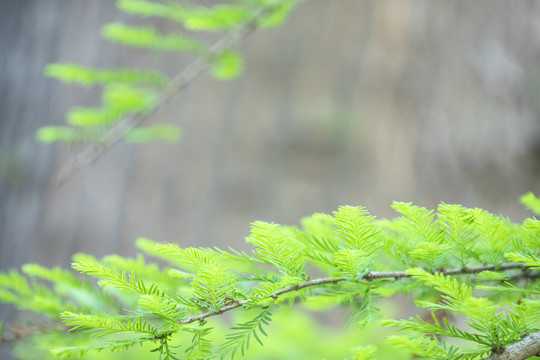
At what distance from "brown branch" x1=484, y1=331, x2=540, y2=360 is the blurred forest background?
1121 millimetres

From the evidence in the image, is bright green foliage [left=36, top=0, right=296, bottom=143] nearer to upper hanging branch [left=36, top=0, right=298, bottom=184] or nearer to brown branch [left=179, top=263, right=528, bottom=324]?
upper hanging branch [left=36, top=0, right=298, bottom=184]

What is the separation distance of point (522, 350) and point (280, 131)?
3.87ft

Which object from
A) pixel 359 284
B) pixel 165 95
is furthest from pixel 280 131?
pixel 359 284

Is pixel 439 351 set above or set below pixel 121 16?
below

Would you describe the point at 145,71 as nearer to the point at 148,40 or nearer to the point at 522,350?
the point at 148,40

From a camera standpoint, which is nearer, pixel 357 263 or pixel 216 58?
pixel 357 263

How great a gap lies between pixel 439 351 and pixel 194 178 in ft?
3.84

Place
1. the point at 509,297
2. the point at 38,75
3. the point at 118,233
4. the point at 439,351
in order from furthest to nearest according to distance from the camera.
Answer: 1. the point at 38,75
2. the point at 118,233
3. the point at 509,297
4. the point at 439,351

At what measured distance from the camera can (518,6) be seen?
1603mm

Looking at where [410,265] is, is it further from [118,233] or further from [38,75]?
[38,75]

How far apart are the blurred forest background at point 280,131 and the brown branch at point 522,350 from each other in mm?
1121

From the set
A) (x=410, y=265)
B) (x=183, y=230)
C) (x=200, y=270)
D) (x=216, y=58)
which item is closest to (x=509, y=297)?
(x=410, y=265)

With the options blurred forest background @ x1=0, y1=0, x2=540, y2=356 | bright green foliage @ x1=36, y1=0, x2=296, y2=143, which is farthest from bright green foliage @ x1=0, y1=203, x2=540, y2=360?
blurred forest background @ x1=0, y1=0, x2=540, y2=356

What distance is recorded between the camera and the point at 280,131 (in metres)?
1.40
